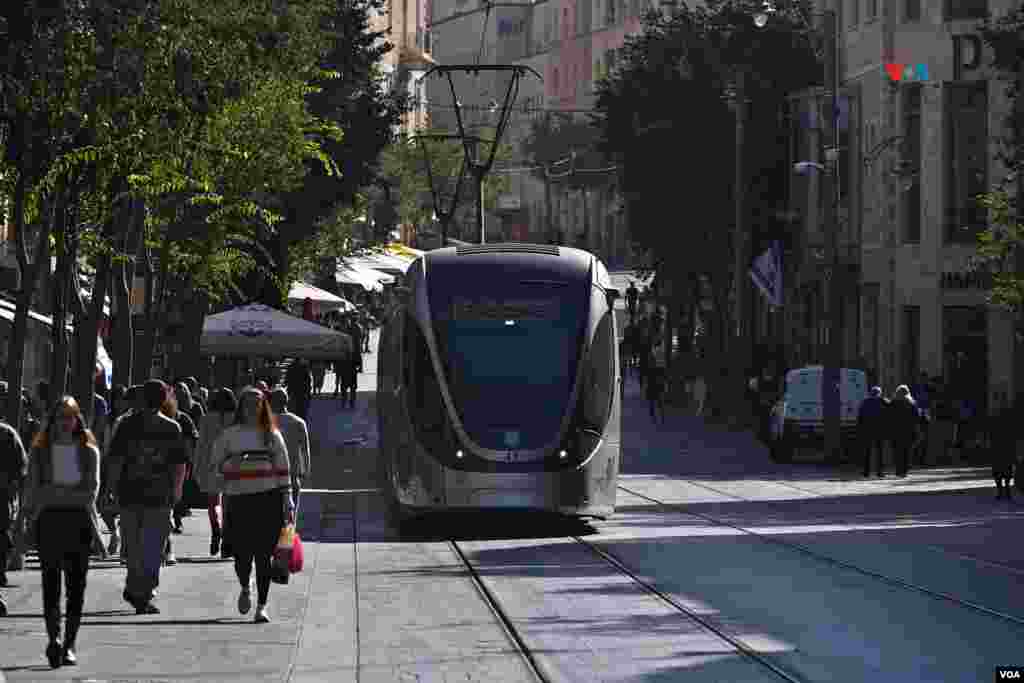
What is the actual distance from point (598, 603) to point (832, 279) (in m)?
31.1

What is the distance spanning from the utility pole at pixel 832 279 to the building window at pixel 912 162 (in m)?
7.66

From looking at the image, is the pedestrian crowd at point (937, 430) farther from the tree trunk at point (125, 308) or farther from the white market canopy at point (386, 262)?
the white market canopy at point (386, 262)

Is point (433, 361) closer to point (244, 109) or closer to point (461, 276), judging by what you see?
point (461, 276)

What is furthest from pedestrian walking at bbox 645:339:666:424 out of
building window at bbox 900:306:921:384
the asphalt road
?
the asphalt road

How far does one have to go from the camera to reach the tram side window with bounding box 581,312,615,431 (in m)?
27.1

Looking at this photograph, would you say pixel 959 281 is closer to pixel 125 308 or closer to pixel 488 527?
pixel 488 527

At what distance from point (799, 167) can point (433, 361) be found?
2942 cm

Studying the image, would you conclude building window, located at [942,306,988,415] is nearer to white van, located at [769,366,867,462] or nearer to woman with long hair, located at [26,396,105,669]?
white van, located at [769,366,867,462]

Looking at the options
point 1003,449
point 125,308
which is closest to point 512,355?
point 125,308

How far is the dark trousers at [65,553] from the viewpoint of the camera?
50.3 feet

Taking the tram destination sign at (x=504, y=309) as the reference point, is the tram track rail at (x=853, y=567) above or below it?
below

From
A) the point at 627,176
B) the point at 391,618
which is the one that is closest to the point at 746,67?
the point at 627,176

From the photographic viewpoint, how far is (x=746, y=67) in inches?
2726

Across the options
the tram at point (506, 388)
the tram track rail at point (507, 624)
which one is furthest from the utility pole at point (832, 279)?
the tram track rail at point (507, 624)
